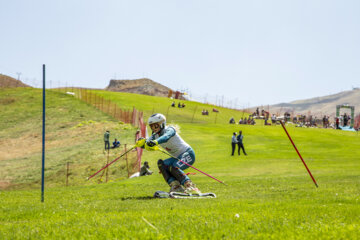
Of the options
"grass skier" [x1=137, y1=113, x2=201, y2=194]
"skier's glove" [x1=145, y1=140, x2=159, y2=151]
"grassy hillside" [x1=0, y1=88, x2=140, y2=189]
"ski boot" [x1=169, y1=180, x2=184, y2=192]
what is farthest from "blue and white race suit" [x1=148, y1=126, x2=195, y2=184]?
"grassy hillside" [x1=0, y1=88, x2=140, y2=189]

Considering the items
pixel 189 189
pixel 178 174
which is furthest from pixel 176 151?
pixel 189 189

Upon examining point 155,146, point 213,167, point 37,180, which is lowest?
point 37,180

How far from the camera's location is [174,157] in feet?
33.4

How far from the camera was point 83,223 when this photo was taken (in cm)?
602

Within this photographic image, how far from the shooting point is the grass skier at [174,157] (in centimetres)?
1024

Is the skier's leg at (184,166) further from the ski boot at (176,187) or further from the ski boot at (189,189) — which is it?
the ski boot at (176,187)

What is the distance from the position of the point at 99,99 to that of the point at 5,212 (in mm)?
90025

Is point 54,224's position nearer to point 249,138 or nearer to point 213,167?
point 213,167

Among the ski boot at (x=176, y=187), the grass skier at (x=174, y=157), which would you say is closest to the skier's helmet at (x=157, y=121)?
the grass skier at (x=174, y=157)

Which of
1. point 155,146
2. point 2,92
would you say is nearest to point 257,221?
point 155,146

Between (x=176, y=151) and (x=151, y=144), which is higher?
(x=151, y=144)

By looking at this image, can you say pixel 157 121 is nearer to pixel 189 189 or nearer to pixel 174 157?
pixel 174 157

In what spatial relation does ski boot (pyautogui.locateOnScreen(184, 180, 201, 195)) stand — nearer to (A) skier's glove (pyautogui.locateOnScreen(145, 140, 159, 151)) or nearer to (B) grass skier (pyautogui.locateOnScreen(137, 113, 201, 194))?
(B) grass skier (pyautogui.locateOnScreen(137, 113, 201, 194))

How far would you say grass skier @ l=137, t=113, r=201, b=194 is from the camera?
10242mm
